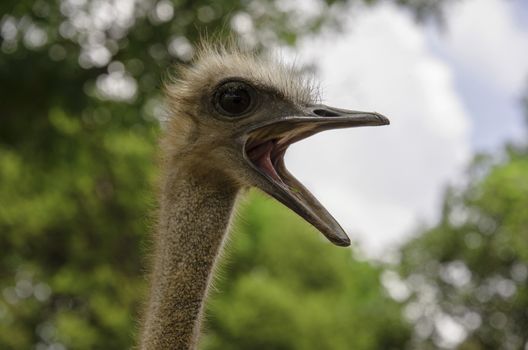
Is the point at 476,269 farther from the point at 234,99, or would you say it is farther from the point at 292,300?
the point at 234,99

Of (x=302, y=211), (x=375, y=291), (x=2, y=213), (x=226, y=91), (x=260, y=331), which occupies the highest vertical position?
(x=375, y=291)

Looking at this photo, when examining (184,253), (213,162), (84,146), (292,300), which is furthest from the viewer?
(292,300)

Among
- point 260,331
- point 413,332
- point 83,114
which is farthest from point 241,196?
point 413,332

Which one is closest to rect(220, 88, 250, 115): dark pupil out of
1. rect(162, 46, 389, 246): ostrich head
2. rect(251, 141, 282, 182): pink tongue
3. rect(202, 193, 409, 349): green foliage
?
rect(162, 46, 389, 246): ostrich head

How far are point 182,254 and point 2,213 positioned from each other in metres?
15.0

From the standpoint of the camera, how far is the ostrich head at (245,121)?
2926 mm

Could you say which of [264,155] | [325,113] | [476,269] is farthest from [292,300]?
[325,113]

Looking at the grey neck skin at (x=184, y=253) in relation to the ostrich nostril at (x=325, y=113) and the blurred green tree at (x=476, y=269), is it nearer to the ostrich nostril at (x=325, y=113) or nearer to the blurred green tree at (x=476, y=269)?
the ostrich nostril at (x=325, y=113)

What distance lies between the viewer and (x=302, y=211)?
2693mm

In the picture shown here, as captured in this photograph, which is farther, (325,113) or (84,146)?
(84,146)

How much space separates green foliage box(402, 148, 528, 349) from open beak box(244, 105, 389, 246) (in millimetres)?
24663

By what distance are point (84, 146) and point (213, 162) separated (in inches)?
348

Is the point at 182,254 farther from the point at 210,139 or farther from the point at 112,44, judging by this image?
the point at 112,44

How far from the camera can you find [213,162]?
297 cm
